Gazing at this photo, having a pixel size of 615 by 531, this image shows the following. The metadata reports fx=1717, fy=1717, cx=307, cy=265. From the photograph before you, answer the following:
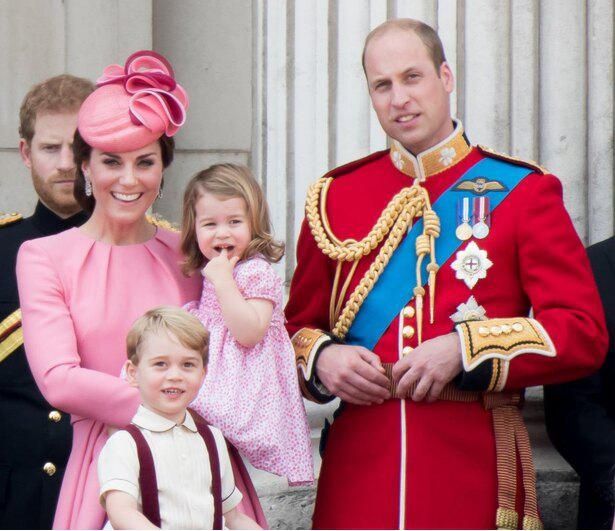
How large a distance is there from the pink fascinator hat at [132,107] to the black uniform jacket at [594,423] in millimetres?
1237

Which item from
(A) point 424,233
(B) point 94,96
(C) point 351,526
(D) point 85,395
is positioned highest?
(B) point 94,96

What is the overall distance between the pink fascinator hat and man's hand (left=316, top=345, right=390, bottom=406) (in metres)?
0.70

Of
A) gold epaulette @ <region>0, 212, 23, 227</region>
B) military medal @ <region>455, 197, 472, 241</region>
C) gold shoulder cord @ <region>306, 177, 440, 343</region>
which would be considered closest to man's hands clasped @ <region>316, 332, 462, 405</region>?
gold shoulder cord @ <region>306, 177, 440, 343</region>

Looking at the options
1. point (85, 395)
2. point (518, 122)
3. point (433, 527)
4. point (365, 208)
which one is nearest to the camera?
point (85, 395)

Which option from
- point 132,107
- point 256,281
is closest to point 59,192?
point 132,107

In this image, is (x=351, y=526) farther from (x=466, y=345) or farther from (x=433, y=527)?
(x=466, y=345)

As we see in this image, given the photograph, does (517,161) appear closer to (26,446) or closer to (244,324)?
(244,324)

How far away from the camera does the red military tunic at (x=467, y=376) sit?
4145 mm

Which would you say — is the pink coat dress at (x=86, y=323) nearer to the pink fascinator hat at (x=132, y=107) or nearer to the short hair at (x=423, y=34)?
the pink fascinator hat at (x=132, y=107)

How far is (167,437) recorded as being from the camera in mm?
3656

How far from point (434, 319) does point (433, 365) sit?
6.8 inches

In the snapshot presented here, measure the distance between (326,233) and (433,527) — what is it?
2.66ft

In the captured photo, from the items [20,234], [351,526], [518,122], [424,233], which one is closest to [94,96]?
[20,234]

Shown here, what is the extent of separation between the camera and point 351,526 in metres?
4.27
